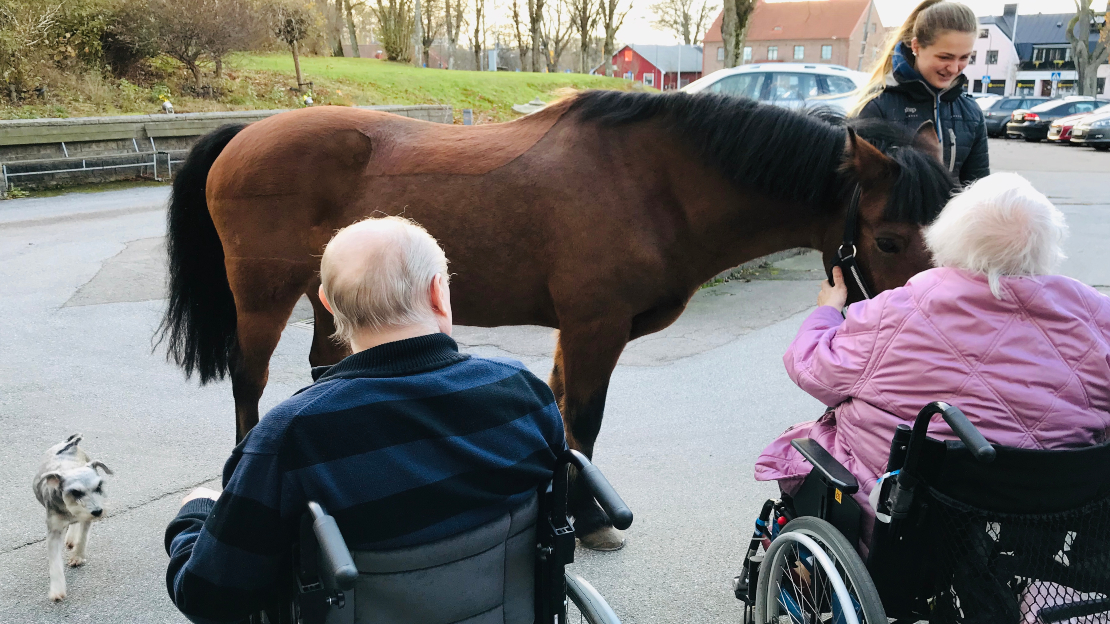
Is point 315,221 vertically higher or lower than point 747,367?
higher

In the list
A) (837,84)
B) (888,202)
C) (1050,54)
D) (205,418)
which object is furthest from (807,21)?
(888,202)

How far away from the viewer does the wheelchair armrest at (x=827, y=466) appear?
6.44ft

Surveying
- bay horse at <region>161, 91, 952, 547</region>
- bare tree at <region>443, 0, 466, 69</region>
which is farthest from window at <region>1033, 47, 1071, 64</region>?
bay horse at <region>161, 91, 952, 547</region>

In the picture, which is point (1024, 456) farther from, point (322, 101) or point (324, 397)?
point (322, 101)

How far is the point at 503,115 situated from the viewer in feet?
77.5

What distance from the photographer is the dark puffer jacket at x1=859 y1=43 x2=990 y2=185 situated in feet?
10.0

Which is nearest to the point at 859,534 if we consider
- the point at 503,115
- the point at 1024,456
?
the point at 1024,456

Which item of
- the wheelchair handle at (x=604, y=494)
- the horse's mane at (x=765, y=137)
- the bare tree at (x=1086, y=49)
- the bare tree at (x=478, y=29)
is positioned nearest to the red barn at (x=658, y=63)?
the bare tree at (x=478, y=29)

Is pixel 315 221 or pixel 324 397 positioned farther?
pixel 315 221

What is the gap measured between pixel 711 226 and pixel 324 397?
1.94 metres

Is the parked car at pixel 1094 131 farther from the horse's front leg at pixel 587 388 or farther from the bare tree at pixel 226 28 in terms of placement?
the horse's front leg at pixel 587 388

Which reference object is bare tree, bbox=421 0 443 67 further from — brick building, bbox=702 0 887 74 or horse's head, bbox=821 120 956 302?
horse's head, bbox=821 120 956 302

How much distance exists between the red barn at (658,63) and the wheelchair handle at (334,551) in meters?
78.5

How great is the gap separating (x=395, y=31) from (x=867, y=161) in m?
35.4
